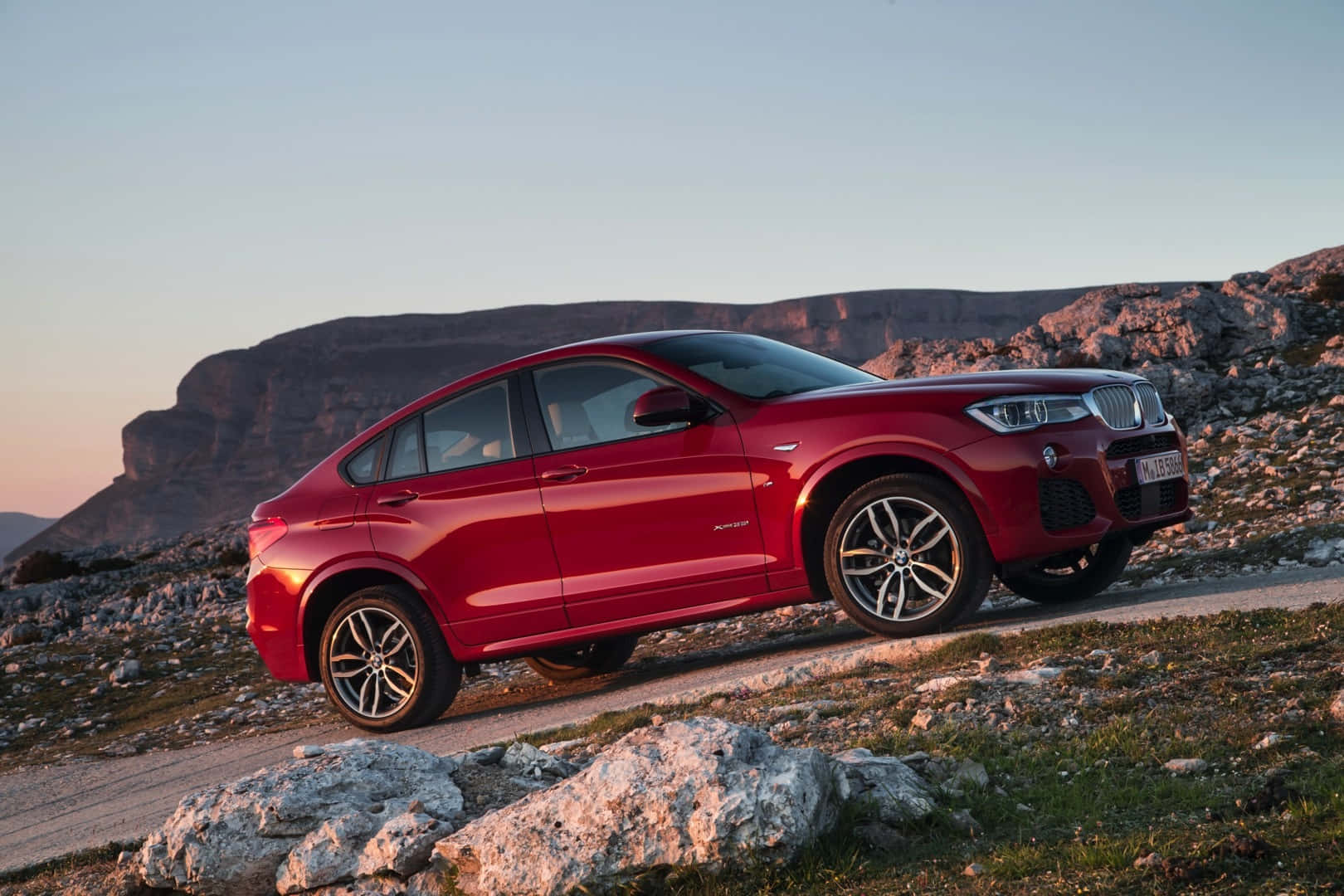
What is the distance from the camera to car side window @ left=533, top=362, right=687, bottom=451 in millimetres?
7055

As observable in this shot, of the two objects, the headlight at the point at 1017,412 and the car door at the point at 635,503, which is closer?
the headlight at the point at 1017,412

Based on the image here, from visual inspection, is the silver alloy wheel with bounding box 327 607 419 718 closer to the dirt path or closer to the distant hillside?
the dirt path

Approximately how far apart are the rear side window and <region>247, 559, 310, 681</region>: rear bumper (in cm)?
65

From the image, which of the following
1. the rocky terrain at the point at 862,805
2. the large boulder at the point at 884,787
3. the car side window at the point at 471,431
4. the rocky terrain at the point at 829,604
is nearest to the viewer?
the rocky terrain at the point at 862,805

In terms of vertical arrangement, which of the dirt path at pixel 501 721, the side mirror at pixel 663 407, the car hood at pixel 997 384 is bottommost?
the dirt path at pixel 501 721

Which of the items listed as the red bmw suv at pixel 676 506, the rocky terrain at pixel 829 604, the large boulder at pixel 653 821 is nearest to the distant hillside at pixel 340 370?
the rocky terrain at pixel 829 604

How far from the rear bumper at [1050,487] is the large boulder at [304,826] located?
10.0ft

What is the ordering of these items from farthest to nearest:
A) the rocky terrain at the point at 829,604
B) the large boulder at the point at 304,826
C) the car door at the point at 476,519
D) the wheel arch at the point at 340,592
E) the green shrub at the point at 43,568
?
the green shrub at the point at 43,568, the rocky terrain at the point at 829,604, the wheel arch at the point at 340,592, the car door at the point at 476,519, the large boulder at the point at 304,826

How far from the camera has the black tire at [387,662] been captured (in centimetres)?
754

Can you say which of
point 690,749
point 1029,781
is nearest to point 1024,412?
point 1029,781

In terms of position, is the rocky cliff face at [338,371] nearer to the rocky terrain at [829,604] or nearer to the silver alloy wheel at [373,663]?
the rocky terrain at [829,604]

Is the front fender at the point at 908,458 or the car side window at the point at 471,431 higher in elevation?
the car side window at the point at 471,431

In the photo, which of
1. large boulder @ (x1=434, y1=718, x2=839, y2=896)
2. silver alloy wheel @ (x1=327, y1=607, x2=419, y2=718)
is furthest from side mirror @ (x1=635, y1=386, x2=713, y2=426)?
large boulder @ (x1=434, y1=718, x2=839, y2=896)

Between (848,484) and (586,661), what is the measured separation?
3.14 meters
